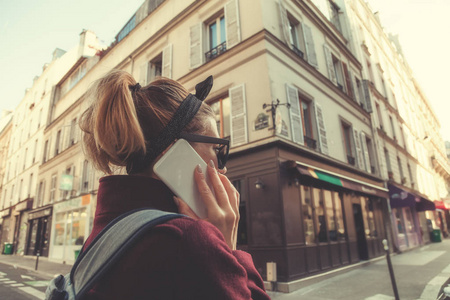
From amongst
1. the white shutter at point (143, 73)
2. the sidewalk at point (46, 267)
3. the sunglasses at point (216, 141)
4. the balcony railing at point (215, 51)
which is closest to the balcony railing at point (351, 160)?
the balcony railing at point (215, 51)

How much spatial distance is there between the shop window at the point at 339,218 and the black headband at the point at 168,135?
9.47 meters

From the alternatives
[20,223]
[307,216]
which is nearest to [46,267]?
[307,216]

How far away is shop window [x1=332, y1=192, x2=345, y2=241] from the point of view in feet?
29.7

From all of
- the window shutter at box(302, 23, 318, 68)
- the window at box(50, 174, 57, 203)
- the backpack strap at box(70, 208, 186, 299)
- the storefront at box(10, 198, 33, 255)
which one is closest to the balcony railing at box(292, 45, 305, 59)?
the window shutter at box(302, 23, 318, 68)

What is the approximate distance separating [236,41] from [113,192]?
8793 millimetres

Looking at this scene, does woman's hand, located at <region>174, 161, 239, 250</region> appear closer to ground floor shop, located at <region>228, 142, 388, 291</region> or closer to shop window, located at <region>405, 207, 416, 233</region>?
ground floor shop, located at <region>228, 142, 388, 291</region>

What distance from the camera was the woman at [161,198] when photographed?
24.8 inches

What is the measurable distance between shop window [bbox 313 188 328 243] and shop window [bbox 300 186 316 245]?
0.27 meters

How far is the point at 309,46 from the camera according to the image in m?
10.2

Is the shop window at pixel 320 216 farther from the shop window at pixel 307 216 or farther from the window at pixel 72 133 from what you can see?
the window at pixel 72 133

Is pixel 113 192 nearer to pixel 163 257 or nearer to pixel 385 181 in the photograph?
pixel 163 257

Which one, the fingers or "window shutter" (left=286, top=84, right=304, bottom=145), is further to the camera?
"window shutter" (left=286, top=84, right=304, bottom=145)

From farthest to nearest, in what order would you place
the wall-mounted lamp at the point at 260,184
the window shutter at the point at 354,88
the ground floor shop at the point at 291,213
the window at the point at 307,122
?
1. the window shutter at the point at 354,88
2. the window at the point at 307,122
3. the wall-mounted lamp at the point at 260,184
4. the ground floor shop at the point at 291,213

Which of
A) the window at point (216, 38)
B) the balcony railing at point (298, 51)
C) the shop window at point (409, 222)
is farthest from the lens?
the shop window at point (409, 222)
